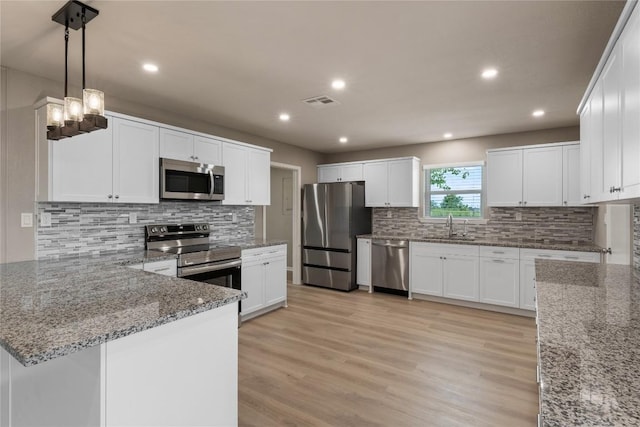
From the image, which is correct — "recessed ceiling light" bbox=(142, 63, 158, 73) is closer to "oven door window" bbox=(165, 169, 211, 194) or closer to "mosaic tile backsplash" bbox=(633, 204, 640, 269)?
"oven door window" bbox=(165, 169, 211, 194)

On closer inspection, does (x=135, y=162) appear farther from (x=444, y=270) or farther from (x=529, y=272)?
(x=529, y=272)

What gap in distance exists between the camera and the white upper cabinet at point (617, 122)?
1360 millimetres

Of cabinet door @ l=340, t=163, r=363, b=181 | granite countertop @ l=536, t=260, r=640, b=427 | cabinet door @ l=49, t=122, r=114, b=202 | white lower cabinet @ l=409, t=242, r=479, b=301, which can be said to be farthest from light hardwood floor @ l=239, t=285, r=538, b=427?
cabinet door @ l=340, t=163, r=363, b=181

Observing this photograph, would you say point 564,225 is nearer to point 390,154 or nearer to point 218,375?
point 390,154

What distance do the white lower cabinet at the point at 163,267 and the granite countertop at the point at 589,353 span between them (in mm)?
2786

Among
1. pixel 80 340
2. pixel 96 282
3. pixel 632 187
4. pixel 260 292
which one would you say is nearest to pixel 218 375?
pixel 80 340

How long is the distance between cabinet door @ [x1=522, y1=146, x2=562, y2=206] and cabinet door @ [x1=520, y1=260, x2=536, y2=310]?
2.75 ft

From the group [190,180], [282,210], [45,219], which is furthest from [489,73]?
[282,210]

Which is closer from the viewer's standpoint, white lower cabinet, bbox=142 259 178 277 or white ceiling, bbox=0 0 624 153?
white ceiling, bbox=0 0 624 153

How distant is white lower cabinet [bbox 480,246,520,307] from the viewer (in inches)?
164

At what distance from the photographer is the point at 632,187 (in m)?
1.40

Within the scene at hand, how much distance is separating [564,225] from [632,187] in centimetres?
364

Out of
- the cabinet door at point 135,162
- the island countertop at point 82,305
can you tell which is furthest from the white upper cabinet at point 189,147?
the island countertop at point 82,305

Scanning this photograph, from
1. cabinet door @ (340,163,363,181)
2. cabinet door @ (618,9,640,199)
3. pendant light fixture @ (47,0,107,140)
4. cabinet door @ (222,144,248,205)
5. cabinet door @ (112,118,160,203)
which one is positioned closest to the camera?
cabinet door @ (618,9,640,199)
